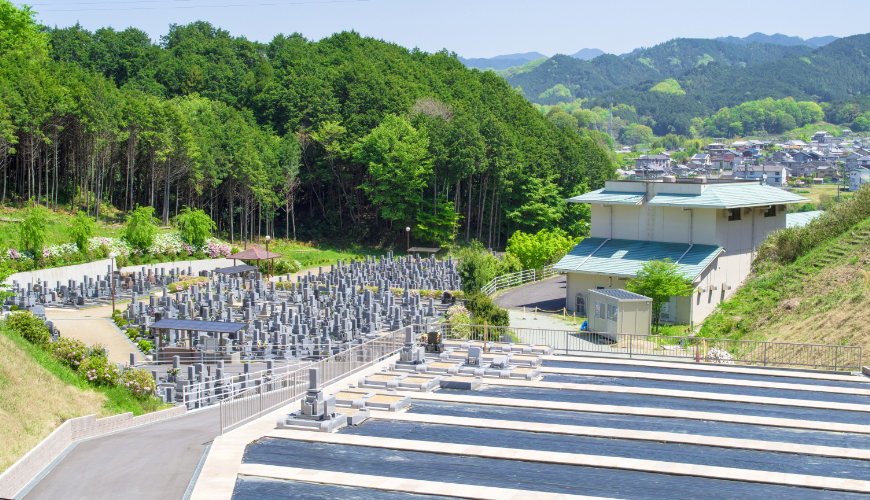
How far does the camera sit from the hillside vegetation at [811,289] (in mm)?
23438

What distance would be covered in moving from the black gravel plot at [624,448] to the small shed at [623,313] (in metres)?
14.2

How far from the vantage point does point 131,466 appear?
13125 millimetres

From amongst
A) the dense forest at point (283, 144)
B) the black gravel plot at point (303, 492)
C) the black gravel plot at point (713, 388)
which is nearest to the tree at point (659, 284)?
the black gravel plot at point (713, 388)

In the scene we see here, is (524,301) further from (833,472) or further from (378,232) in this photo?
(378,232)

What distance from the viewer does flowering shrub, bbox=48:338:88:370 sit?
1869 cm

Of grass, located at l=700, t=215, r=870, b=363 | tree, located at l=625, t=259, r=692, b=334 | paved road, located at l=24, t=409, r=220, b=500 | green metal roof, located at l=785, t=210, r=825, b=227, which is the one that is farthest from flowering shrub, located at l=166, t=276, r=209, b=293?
green metal roof, located at l=785, t=210, r=825, b=227

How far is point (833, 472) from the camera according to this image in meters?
11.3

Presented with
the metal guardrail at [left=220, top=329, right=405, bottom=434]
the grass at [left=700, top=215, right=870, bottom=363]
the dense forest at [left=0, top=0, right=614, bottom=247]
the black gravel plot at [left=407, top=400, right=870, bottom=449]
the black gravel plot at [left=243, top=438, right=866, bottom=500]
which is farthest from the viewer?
the dense forest at [left=0, top=0, right=614, bottom=247]

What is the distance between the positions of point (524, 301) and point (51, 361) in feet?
74.1

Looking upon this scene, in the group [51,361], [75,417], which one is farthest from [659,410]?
[51,361]

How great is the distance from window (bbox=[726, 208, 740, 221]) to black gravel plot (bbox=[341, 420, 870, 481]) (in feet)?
77.6

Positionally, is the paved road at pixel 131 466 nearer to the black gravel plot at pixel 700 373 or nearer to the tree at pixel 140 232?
the black gravel plot at pixel 700 373

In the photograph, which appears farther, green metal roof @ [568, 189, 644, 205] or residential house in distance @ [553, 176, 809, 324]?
green metal roof @ [568, 189, 644, 205]

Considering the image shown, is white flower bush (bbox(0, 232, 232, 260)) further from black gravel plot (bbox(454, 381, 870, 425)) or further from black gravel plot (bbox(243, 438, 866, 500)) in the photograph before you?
black gravel plot (bbox(243, 438, 866, 500))
